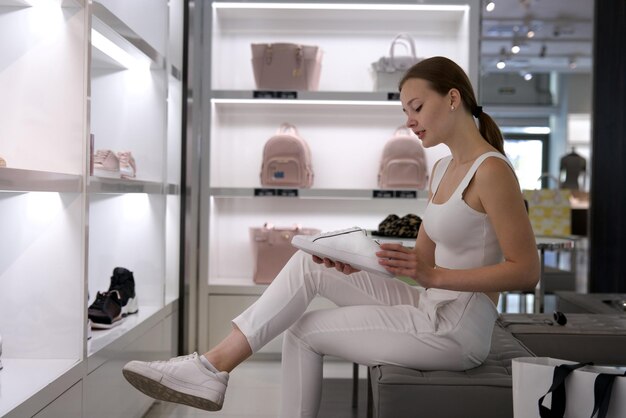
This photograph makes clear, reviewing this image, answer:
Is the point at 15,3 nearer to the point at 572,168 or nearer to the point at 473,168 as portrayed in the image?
the point at 473,168

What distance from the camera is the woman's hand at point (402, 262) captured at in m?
1.91

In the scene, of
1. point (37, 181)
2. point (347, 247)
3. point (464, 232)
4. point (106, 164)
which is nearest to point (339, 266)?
point (347, 247)

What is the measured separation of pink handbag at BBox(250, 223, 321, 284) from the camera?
4.45 meters

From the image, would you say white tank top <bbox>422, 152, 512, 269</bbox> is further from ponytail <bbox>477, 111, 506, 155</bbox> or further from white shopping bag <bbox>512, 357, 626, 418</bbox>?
white shopping bag <bbox>512, 357, 626, 418</bbox>

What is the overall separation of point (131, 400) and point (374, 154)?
7.90ft

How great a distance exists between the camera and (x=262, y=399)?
3525 mm

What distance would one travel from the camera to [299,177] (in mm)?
4465

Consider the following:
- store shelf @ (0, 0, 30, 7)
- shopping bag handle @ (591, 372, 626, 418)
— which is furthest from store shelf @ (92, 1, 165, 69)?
shopping bag handle @ (591, 372, 626, 418)

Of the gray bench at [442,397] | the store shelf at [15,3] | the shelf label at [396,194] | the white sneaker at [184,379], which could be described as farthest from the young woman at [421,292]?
the shelf label at [396,194]

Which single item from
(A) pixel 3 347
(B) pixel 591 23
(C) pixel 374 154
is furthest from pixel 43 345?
(B) pixel 591 23

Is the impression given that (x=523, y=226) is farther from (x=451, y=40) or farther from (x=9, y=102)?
(x=451, y=40)

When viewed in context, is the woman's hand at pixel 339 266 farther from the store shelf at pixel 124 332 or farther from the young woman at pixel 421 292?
the store shelf at pixel 124 332

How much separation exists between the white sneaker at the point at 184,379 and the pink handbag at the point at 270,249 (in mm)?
2434

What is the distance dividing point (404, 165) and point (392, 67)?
56cm
